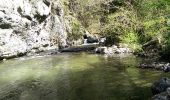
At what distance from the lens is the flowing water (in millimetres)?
15141

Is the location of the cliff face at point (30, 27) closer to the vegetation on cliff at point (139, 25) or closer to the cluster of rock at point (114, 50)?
the vegetation on cliff at point (139, 25)

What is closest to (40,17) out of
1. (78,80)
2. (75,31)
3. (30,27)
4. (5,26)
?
(30,27)

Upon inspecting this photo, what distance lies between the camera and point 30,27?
109 feet

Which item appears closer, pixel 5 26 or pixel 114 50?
pixel 5 26

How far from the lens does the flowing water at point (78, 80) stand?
15.1 metres

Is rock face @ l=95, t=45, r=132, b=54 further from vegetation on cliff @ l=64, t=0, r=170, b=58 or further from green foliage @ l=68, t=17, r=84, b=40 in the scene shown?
green foliage @ l=68, t=17, r=84, b=40

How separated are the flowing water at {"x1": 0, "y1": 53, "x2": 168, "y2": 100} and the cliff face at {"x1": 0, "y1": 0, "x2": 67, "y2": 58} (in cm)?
489

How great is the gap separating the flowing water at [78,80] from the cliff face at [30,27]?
4.89 m

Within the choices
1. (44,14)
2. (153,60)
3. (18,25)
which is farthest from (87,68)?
(44,14)

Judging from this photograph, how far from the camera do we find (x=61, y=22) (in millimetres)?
40500

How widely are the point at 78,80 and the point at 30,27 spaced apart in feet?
53.3

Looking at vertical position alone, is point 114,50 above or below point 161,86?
above

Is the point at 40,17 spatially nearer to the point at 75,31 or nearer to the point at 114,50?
the point at 75,31

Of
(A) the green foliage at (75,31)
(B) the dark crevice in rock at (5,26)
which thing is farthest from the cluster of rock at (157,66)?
(A) the green foliage at (75,31)
